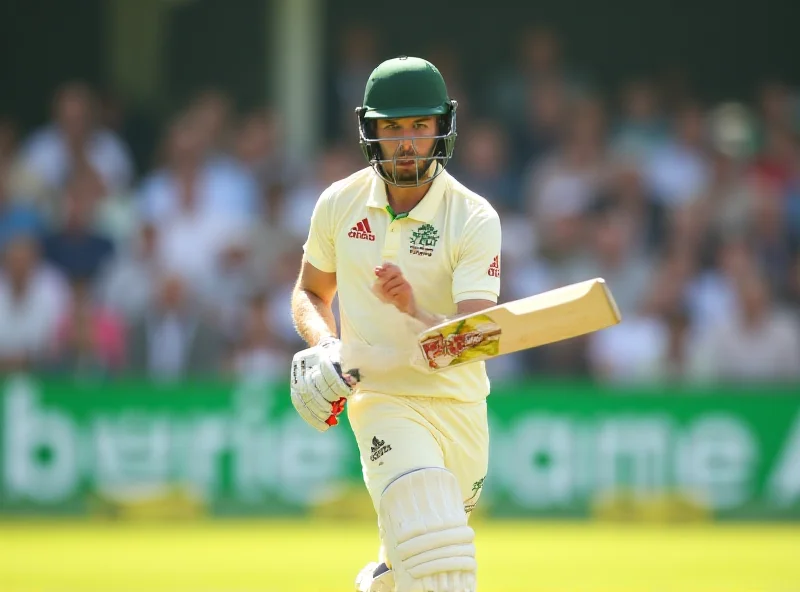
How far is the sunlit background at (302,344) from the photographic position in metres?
9.94

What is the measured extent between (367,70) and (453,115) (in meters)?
7.74

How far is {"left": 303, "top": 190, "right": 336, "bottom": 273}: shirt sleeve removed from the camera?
16.7 feet

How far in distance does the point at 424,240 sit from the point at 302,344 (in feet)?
18.9

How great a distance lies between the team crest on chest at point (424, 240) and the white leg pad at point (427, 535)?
2.44ft

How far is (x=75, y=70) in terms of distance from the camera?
552 inches

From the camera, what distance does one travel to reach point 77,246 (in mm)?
11031

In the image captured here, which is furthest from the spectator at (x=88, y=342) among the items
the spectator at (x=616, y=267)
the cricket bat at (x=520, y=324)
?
the cricket bat at (x=520, y=324)

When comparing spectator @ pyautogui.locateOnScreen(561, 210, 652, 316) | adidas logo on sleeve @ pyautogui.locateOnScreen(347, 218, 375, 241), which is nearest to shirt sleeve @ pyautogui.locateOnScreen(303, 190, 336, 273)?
adidas logo on sleeve @ pyautogui.locateOnScreen(347, 218, 375, 241)

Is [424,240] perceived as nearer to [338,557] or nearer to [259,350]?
[338,557]

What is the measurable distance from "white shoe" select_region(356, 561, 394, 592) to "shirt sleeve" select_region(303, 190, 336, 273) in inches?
42.8

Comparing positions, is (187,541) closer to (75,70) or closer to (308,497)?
(308,497)

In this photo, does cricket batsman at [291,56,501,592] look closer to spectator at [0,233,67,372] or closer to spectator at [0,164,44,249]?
spectator at [0,233,67,372]

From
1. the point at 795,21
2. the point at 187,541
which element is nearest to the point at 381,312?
the point at 187,541

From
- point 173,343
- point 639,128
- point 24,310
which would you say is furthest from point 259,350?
point 639,128
